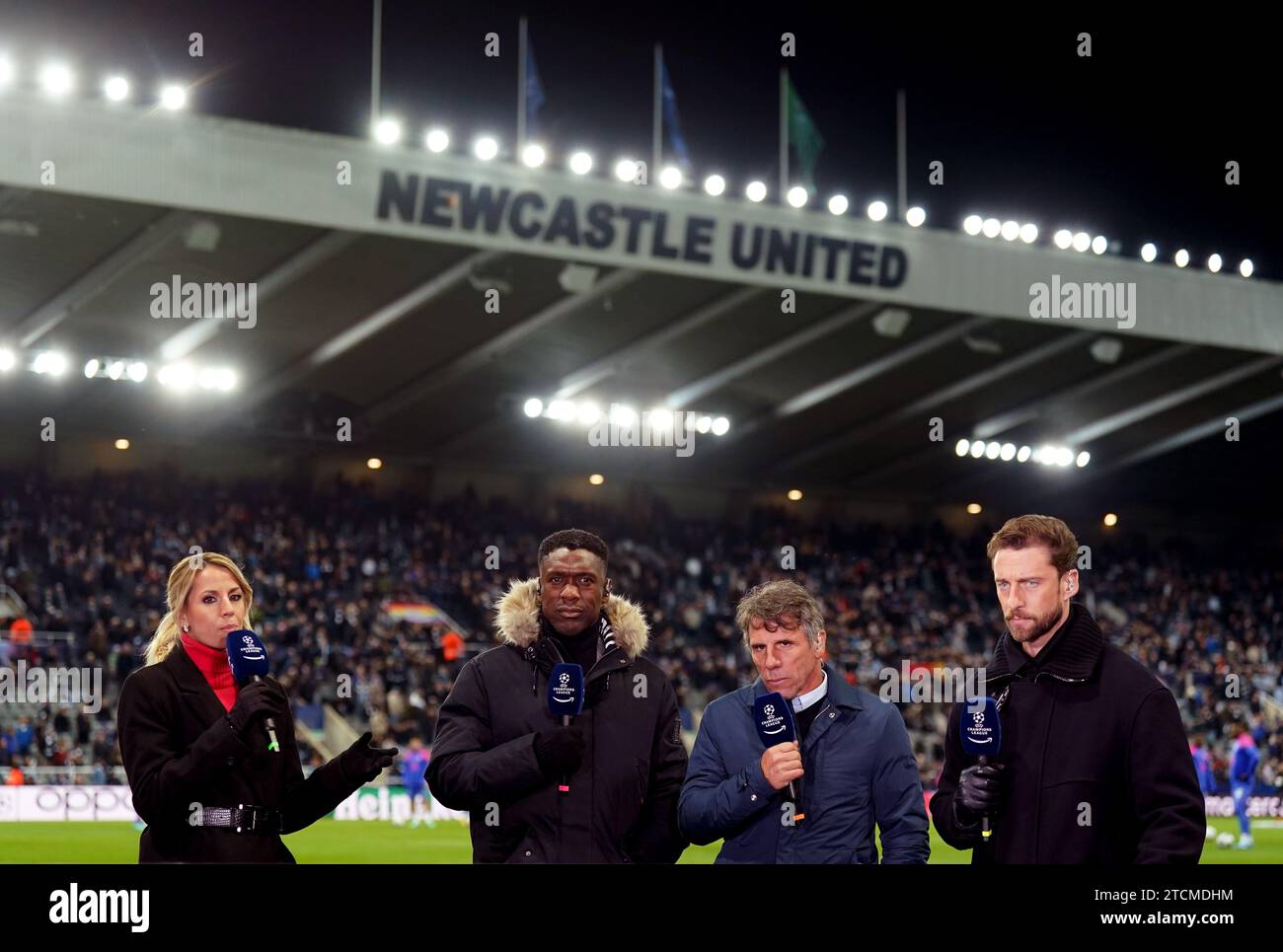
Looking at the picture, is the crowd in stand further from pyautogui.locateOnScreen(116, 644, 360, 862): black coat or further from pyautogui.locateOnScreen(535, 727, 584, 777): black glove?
pyautogui.locateOnScreen(535, 727, 584, 777): black glove

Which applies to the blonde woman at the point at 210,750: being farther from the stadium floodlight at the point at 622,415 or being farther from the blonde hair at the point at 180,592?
the stadium floodlight at the point at 622,415

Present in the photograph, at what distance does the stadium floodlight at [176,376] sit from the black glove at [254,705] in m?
26.0

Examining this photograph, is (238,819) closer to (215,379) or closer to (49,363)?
(49,363)

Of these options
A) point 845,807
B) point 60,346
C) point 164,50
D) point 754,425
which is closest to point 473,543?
point 754,425

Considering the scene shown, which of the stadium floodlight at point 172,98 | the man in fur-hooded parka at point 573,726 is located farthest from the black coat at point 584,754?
the stadium floodlight at point 172,98

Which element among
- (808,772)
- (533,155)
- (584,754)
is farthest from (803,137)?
(808,772)

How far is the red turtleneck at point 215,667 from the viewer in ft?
18.2

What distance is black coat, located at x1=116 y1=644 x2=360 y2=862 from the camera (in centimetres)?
519

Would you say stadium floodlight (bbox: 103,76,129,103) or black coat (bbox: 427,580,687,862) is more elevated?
stadium floodlight (bbox: 103,76,129,103)

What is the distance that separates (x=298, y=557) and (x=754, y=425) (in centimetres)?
1098

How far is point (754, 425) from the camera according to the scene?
37625 millimetres
